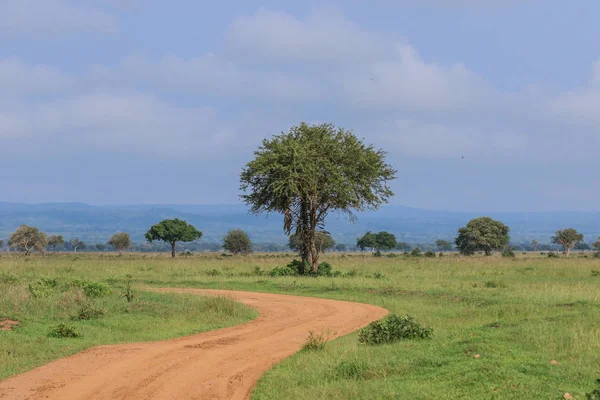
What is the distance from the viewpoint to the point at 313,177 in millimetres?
41719

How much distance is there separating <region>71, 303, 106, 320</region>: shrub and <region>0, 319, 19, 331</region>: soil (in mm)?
1812

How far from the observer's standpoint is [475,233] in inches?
3893

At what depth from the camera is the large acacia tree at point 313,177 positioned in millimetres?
41906

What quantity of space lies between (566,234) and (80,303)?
113 metres

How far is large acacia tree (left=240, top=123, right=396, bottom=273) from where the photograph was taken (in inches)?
1650

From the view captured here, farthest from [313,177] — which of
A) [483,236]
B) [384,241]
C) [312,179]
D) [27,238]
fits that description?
[384,241]

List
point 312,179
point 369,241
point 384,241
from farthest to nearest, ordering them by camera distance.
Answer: point 369,241 < point 384,241 < point 312,179

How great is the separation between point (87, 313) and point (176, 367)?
760cm

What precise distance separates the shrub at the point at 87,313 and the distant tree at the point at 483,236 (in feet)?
276

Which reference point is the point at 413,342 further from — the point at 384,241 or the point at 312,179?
the point at 384,241

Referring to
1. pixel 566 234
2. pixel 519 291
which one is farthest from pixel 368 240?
pixel 519 291

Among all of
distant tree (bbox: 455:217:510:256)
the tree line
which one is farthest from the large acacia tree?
distant tree (bbox: 455:217:510:256)

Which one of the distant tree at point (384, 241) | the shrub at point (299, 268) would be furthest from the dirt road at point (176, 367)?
the distant tree at point (384, 241)

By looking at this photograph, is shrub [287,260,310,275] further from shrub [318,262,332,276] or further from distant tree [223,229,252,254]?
distant tree [223,229,252,254]
